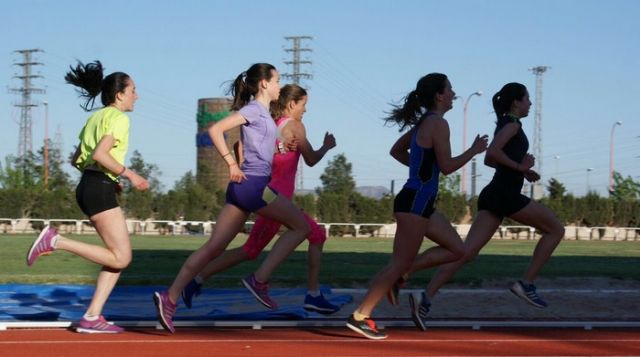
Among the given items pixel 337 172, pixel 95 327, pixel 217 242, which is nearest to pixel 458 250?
pixel 217 242

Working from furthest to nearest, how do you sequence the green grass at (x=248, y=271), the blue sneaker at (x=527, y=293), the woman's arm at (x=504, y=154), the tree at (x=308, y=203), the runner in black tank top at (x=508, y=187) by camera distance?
the tree at (x=308, y=203) → the green grass at (x=248, y=271) → the blue sneaker at (x=527, y=293) → the runner in black tank top at (x=508, y=187) → the woman's arm at (x=504, y=154)

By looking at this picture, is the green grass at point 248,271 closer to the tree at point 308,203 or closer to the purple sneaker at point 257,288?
the purple sneaker at point 257,288

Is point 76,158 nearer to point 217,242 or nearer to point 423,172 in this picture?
point 217,242

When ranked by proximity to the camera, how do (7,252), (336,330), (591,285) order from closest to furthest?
(336,330), (591,285), (7,252)

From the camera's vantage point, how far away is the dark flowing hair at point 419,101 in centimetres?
804

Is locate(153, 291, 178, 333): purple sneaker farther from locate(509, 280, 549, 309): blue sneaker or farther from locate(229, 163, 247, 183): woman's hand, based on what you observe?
locate(509, 280, 549, 309): blue sneaker

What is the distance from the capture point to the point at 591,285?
12.1 meters

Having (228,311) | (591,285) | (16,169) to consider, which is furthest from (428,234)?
(16,169)

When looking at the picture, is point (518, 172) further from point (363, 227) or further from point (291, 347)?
point (363, 227)

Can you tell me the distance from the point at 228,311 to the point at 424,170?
2.48 meters

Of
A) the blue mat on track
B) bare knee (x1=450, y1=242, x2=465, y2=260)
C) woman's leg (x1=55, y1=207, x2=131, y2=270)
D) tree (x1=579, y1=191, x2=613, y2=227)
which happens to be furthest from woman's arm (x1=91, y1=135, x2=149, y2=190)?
tree (x1=579, y1=191, x2=613, y2=227)

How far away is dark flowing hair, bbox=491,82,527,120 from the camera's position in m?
9.19

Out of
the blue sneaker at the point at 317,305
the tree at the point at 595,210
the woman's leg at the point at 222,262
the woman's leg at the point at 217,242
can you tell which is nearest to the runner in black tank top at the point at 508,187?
the blue sneaker at the point at 317,305

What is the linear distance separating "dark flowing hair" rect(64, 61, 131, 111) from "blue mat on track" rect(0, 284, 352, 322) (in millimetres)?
1859
